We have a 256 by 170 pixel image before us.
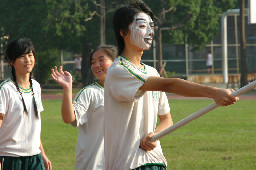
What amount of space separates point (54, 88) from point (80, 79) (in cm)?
171

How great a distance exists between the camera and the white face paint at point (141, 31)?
3.83 m

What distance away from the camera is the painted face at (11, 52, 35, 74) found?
5.45 meters

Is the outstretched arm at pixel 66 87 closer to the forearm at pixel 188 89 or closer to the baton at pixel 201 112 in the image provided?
the baton at pixel 201 112

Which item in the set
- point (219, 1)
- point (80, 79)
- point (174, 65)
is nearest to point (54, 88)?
point (80, 79)

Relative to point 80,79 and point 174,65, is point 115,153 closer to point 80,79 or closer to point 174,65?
point 80,79

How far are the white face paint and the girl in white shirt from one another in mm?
1785

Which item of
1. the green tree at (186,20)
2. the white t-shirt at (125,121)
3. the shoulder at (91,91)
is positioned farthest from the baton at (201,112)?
the green tree at (186,20)

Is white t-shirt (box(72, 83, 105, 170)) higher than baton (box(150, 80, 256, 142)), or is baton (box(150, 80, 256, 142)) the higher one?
baton (box(150, 80, 256, 142))

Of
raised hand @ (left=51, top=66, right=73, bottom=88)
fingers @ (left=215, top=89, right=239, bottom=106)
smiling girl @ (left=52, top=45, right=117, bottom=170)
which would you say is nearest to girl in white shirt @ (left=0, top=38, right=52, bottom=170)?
smiling girl @ (left=52, top=45, right=117, bottom=170)

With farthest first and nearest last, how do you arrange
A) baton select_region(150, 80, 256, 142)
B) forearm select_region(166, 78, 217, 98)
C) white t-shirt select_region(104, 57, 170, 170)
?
white t-shirt select_region(104, 57, 170, 170) → forearm select_region(166, 78, 217, 98) → baton select_region(150, 80, 256, 142)

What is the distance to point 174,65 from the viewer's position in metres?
36.7

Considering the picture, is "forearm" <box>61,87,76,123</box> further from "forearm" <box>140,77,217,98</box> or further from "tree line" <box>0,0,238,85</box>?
"tree line" <box>0,0,238,85</box>

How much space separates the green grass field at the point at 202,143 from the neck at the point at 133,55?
17.6 feet

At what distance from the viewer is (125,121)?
3729 millimetres
